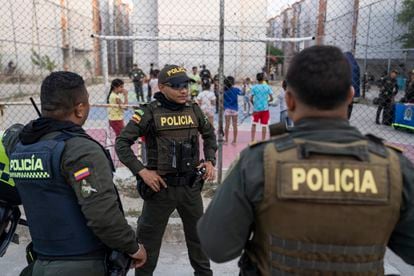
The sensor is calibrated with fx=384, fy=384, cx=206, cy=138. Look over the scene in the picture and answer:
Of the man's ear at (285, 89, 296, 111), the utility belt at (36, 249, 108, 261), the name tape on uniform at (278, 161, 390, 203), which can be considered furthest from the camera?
the utility belt at (36, 249, 108, 261)

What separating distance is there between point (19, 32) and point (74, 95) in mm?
21276

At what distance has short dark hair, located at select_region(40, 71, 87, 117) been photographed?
175 cm

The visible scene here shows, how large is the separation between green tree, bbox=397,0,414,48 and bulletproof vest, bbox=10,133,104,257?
84.3 ft

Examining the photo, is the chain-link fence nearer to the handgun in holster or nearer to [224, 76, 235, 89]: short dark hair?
[224, 76, 235, 89]: short dark hair

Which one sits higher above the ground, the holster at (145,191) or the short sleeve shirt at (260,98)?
the short sleeve shirt at (260,98)

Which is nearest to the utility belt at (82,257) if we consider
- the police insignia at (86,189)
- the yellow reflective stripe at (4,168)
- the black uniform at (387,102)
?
the police insignia at (86,189)

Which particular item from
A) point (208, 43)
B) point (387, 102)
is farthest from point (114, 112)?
point (208, 43)

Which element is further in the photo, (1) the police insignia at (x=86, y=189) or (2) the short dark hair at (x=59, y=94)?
(2) the short dark hair at (x=59, y=94)

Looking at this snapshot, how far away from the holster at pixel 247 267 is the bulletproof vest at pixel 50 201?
730mm

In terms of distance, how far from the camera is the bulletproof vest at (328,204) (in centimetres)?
119

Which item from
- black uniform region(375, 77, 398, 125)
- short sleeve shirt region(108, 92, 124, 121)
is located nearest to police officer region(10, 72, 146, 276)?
short sleeve shirt region(108, 92, 124, 121)

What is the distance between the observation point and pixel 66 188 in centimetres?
169

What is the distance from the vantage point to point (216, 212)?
50.0 inches

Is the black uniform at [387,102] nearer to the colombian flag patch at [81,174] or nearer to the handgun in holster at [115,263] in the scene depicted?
the handgun in holster at [115,263]
